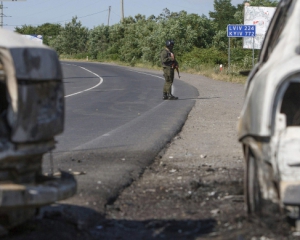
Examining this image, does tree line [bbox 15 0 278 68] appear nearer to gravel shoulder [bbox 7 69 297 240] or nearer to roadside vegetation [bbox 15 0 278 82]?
roadside vegetation [bbox 15 0 278 82]

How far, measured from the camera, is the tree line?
54.2 metres

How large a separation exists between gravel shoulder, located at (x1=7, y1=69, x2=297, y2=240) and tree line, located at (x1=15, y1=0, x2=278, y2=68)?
3551 centimetres

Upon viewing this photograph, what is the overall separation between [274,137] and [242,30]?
1313 inches

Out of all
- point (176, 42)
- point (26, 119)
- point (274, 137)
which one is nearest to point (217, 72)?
point (176, 42)

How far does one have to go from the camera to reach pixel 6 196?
3486 mm

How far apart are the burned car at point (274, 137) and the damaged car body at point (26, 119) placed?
1259 mm

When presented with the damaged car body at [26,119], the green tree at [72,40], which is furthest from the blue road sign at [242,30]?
the green tree at [72,40]

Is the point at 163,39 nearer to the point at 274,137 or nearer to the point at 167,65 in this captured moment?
the point at 167,65

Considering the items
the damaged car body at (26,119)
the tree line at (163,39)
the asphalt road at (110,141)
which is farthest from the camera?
the tree line at (163,39)

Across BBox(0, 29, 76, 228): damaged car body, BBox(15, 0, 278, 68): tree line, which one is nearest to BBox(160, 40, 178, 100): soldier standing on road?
BBox(0, 29, 76, 228): damaged car body

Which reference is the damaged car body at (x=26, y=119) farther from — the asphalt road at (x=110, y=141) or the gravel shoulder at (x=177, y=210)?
the asphalt road at (x=110, y=141)

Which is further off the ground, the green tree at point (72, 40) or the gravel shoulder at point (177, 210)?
the gravel shoulder at point (177, 210)

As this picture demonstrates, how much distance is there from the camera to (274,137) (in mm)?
3971

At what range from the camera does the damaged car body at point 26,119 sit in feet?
11.7
